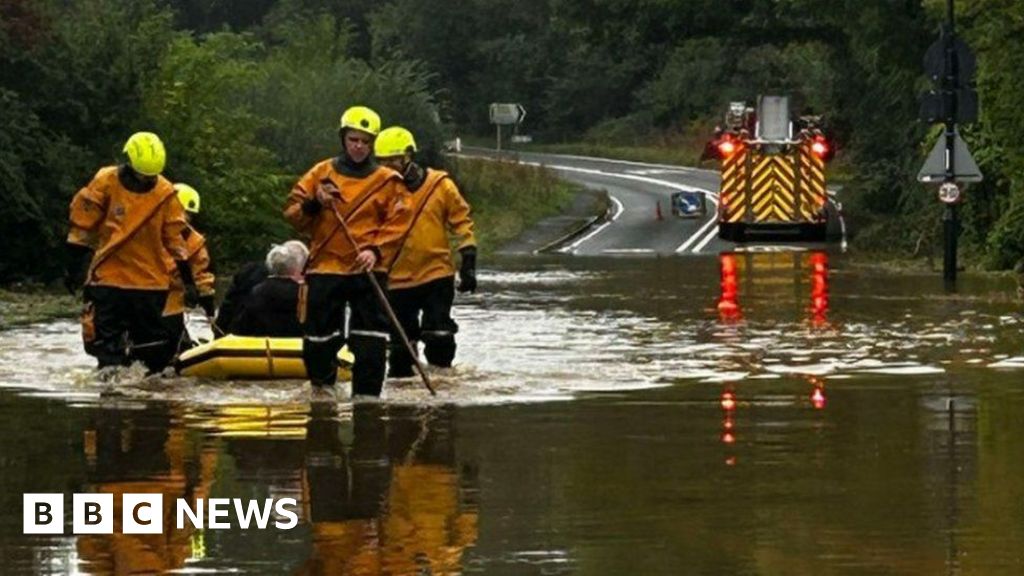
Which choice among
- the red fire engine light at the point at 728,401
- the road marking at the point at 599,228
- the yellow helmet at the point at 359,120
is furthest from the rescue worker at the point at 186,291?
the road marking at the point at 599,228

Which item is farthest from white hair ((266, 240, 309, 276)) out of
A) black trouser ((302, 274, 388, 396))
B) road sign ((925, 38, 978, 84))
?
road sign ((925, 38, 978, 84))

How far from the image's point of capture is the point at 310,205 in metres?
16.7

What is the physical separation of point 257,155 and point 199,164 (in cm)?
349

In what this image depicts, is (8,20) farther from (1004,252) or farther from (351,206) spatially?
(351,206)

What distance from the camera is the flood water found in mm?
10227

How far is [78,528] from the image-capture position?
10.8 metres

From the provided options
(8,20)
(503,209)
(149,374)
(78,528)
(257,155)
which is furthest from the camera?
(503,209)

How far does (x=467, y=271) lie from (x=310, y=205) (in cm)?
149

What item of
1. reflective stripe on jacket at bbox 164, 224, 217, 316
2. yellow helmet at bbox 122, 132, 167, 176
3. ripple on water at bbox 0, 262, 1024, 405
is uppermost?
yellow helmet at bbox 122, 132, 167, 176

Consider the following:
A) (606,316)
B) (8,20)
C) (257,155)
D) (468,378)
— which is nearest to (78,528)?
(468,378)

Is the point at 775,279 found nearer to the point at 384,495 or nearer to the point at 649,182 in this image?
the point at 384,495

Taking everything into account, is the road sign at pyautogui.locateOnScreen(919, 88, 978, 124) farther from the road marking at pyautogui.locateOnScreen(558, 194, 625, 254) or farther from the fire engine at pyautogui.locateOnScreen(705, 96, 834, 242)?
the road marking at pyautogui.locateOnScreen(558, 194, 625, 254)

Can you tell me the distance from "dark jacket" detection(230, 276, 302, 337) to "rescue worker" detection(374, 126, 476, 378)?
67 cm

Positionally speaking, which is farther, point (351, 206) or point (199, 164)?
point (199, 164)
